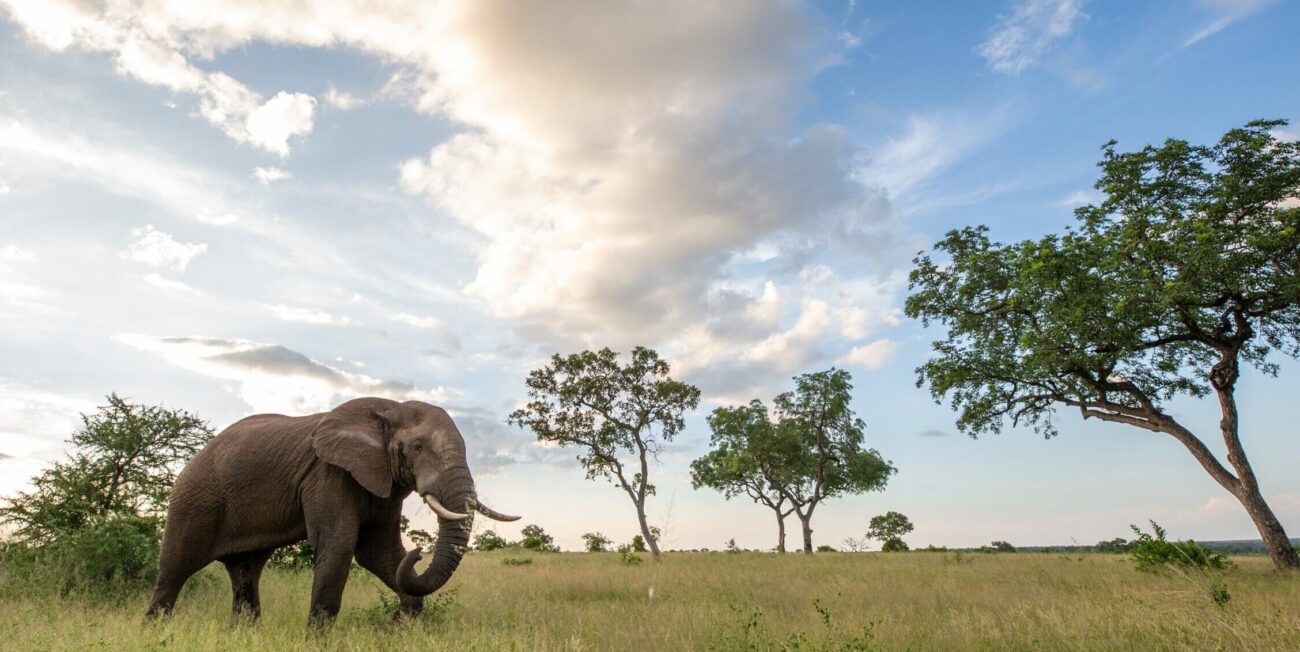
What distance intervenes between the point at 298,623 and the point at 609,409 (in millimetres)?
25001

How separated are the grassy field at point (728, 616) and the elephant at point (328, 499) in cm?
59

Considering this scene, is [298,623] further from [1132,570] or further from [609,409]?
[609,409]

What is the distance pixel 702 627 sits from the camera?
8.45 m

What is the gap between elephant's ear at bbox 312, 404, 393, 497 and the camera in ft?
28.2

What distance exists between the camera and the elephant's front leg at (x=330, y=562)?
8391mm

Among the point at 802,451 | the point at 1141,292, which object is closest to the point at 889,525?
the point at 802,451

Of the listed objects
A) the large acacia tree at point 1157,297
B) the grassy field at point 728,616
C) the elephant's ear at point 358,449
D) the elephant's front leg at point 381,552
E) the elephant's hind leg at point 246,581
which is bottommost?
the grassy field at point 728,616

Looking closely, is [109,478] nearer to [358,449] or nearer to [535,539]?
[358,449]

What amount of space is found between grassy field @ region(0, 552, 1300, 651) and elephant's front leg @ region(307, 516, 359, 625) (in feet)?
1.07

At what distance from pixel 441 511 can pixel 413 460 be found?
95 cm

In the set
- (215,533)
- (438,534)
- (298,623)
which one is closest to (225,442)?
(215,533)

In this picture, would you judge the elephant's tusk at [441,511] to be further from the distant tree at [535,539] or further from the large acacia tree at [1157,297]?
the distant tree at [535,539]

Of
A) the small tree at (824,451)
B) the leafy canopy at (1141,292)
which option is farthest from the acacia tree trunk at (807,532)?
the leafy canopy at (1141,292)

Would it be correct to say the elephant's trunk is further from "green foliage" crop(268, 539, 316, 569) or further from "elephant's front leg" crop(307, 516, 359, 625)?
"green foliage" crop(268, 539, 316, 569)
